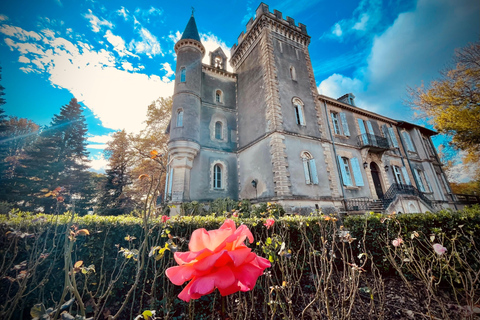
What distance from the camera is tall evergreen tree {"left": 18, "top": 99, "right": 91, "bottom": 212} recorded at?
15.3 meters

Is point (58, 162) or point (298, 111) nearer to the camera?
point (298, 111)

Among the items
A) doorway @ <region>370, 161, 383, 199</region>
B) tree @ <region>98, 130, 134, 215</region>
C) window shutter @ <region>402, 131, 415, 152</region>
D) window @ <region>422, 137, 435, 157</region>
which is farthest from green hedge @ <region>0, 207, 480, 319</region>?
window @ <region>422, 137, 435, 157</region>

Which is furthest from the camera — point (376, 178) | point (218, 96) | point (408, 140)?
point (408, 140)

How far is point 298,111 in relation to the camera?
13148 millimetres

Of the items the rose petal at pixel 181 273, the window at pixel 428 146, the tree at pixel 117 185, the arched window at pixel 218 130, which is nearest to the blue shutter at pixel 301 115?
the arched window at pixel 218 130

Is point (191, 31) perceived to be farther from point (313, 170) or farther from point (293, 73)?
point (313, 170)

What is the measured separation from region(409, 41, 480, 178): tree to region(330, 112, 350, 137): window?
13.3 ft

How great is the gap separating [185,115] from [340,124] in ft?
37.7

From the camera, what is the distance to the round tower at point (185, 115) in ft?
40.0

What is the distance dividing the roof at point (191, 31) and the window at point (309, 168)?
39.6 ft

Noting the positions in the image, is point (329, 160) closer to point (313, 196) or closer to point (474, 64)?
point (313, 196)

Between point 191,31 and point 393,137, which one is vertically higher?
point 191,31

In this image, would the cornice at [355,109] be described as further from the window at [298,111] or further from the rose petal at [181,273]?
the rose petal at [181,273]

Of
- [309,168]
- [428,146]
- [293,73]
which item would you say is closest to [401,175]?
[428,146]
